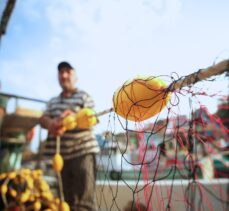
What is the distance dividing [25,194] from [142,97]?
140 centimetres

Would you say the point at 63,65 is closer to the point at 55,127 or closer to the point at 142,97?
the point at 55,127

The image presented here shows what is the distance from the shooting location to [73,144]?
1763 millimetres

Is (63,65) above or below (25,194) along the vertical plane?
above

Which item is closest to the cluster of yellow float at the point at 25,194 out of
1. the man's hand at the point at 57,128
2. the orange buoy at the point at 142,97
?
the man's hand at the point at 57,128

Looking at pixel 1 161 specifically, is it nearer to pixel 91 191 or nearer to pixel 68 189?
pixel 68 189

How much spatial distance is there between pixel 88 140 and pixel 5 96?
61.0 inches

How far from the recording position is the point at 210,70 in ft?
2.09

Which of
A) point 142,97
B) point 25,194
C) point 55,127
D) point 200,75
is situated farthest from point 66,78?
point 200,75

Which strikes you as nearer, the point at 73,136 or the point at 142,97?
the point at 142,97

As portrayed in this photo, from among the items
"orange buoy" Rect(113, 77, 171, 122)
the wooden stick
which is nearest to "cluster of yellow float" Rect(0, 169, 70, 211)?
"orange buoy" Rect(113, 77, 171, 122)

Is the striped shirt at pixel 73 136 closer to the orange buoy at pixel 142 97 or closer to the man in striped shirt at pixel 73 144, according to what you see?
the man in striped shirt at pixel 73 144

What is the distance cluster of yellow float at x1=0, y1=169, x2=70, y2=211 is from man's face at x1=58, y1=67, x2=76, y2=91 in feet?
2.52

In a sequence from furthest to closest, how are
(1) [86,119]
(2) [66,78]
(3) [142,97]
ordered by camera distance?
(2) [66,78] → (1) [86,119] → (3) [142,97]

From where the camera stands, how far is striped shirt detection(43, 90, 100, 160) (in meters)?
1.73
